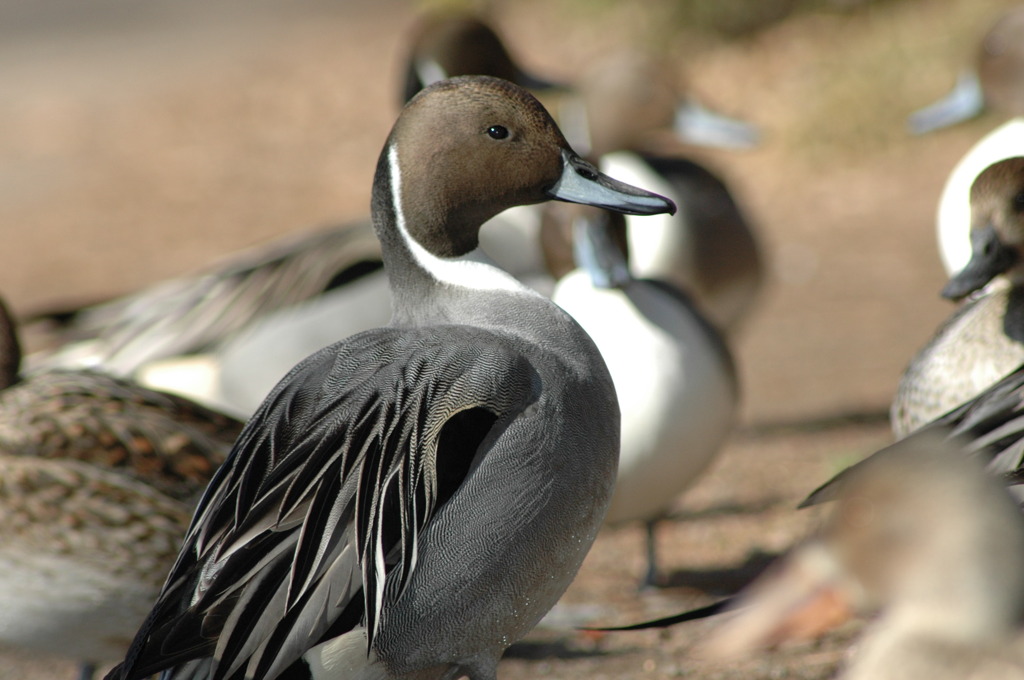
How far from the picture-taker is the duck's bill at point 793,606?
6.43ft

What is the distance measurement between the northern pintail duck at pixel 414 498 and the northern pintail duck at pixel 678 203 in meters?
2.00

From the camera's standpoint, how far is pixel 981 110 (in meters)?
5.25

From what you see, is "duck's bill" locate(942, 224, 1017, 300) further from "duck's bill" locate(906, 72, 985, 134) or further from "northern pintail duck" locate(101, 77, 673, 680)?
"duck's bill" locate(906, 72, 985, 134)

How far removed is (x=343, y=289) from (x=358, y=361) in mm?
1847

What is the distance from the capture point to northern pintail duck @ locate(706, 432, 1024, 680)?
1.79 m

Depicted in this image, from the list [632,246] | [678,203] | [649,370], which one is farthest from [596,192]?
[678,203]

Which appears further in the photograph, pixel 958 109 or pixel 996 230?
pixel 958 109

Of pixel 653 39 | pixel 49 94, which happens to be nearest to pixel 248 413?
pixel 653 39

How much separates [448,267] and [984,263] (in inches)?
50.3

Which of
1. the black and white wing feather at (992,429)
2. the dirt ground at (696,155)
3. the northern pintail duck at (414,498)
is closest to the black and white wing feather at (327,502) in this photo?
the northern pintail duck at (414,498)

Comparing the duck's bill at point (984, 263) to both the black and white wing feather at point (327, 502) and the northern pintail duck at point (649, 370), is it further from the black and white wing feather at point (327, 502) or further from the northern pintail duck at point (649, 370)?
the black and white wing feather at point (327, 502)

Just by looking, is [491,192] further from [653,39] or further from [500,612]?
[653,39]

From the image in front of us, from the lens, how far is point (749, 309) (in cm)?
518

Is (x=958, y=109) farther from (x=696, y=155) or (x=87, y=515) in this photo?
(x=87, y=515)
